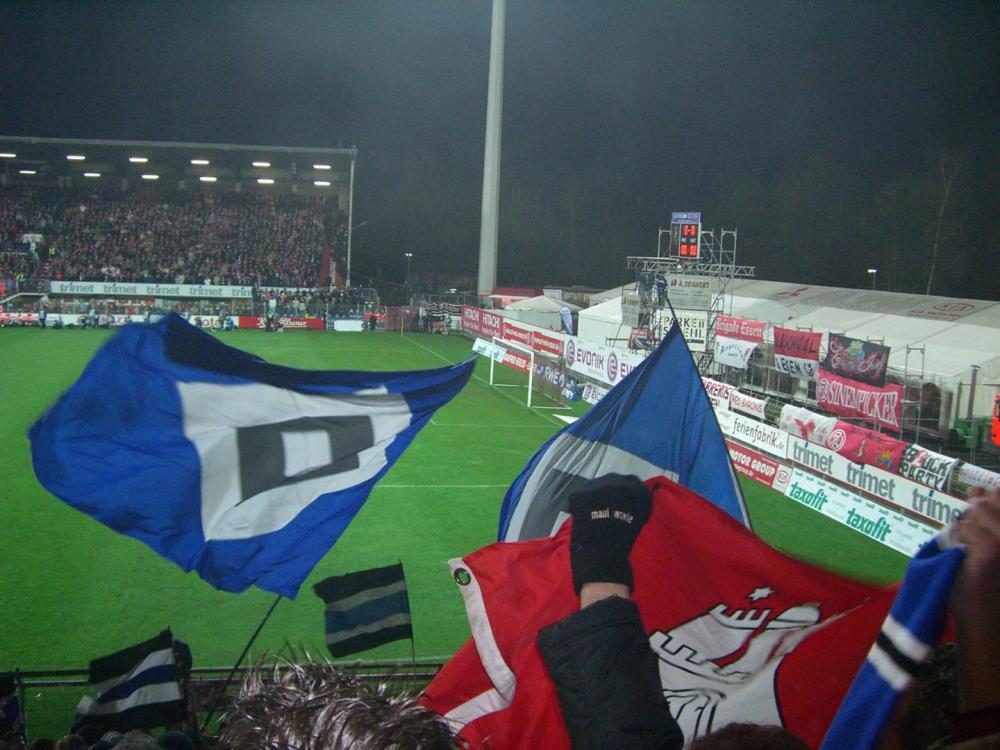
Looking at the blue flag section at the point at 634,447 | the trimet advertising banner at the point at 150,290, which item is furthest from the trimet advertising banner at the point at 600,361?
the trimet advertising banner at the point at 150,290

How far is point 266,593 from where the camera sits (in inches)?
386

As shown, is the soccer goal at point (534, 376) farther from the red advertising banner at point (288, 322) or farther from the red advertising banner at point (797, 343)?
the red advertising banner at point (288, 322)

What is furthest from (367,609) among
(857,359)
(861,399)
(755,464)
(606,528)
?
(857,359)

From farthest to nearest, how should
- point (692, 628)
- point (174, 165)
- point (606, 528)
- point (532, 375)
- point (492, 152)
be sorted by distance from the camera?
point (174, 165)
point (492, 152)
point (532, 375)
point (692, 628)
point (606, 528)

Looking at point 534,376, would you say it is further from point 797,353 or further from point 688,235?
point 797,353

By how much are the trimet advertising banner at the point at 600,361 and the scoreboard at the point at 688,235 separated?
5.06 m

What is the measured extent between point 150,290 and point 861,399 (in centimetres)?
4259

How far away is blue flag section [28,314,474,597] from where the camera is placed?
4.46 m

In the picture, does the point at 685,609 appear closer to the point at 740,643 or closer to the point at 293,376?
the point at 740,643

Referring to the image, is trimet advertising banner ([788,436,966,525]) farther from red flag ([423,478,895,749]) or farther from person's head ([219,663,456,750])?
person's head ([219,663,456,750])

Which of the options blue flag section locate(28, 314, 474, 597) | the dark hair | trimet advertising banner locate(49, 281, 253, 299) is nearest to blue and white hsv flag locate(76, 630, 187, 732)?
blue flag section locate(28, 314, 474, 597)

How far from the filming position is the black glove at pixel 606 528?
193cm

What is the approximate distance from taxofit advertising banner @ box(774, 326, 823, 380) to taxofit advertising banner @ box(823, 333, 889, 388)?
121cm

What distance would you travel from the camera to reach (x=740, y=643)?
3068 millimetres
